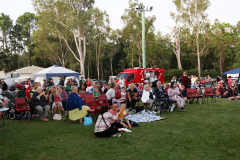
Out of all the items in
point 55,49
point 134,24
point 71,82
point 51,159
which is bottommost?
point 51,159

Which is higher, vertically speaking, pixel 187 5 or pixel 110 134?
pixel 187 5

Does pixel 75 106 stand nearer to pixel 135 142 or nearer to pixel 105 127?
pixel 105 127

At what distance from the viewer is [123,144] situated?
16.8 feet

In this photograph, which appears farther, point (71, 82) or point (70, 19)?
point (70, 19)

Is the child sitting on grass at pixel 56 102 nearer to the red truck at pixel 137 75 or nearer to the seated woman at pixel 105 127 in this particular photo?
the seated woman at pixel 105 127

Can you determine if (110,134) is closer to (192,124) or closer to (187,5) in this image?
(192,124)

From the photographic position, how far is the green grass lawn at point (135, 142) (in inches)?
175

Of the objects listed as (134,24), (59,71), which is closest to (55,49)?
(134,24)

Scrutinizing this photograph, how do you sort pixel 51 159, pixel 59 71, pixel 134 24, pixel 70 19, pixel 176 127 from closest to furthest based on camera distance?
1. pixel 51 159
2. pixel 176 127
3. pixel 59 71
4. pixel 70 19
5. pixel 134 24

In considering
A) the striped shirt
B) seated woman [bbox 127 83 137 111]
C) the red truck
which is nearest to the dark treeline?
the red truck

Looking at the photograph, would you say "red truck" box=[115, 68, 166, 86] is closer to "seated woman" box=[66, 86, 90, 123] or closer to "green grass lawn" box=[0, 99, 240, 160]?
"seated woman" box=[66, 86, 90, 123]

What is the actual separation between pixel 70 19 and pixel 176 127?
23.8m

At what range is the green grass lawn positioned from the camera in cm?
444

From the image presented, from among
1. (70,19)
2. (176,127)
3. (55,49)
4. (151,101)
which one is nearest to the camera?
(176,127)
